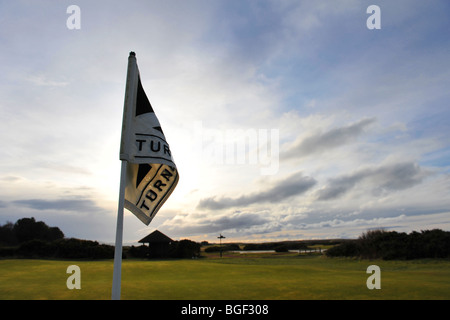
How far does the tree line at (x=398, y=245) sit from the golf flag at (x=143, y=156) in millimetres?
34450

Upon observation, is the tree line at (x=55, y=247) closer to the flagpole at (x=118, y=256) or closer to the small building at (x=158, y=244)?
the small building at (x=158, y=244)

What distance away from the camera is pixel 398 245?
113 feet

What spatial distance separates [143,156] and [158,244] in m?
45.6

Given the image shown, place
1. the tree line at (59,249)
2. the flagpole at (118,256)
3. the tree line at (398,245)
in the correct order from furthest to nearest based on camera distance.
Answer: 1. the tree line at (59,249)
2. the tree line at (398,245)
3. the flagpole at (118,256)

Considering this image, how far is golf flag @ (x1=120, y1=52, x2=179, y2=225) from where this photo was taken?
7254 mm

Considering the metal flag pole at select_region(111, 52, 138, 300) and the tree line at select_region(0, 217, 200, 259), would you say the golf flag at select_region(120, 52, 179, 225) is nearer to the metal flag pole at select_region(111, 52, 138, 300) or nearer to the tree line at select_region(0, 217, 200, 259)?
the metal flag pole at select_region(111, 52, 138, 300)

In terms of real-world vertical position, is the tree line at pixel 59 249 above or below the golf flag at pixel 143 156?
below

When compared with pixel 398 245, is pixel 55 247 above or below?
below

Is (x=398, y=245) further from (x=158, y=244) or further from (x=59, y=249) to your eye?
(x=59, y=249)

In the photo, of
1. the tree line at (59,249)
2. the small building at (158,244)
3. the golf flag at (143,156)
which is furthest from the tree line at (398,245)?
the golf flag at (143,156)

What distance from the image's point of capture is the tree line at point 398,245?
1243 inches

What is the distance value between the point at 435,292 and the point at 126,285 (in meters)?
11.5

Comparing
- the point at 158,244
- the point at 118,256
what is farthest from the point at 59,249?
the point at 118,256

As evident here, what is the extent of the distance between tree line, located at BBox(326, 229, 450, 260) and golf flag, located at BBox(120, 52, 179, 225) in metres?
34.5
